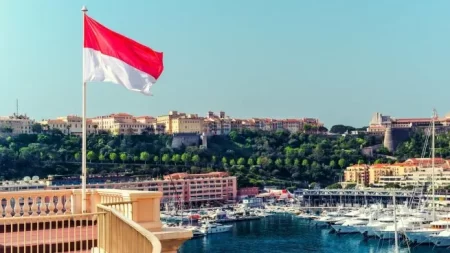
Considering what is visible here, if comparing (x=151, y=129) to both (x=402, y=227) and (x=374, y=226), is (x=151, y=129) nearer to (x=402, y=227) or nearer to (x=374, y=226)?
(x=374, y=226)

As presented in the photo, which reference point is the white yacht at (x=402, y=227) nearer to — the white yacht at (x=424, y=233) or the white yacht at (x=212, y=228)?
the white yacht at (x=424, y=233)

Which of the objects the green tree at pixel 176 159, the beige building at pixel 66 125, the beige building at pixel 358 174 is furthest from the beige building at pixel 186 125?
the beige building at pixel 358 174

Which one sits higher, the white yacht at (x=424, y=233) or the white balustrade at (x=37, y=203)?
the white balustrade at (x=37, y=203)

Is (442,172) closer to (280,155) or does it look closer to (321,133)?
(280,155)

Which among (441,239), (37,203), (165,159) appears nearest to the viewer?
(37,203)

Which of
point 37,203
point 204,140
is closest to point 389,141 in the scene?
point 204,140

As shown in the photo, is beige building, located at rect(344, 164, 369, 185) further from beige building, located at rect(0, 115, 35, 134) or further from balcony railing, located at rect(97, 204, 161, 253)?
balcony railing, located at rect(97, 204, 161, 253)

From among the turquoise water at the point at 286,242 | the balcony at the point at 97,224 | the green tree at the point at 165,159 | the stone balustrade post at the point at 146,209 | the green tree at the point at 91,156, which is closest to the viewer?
the balcony at the point at 97,224
